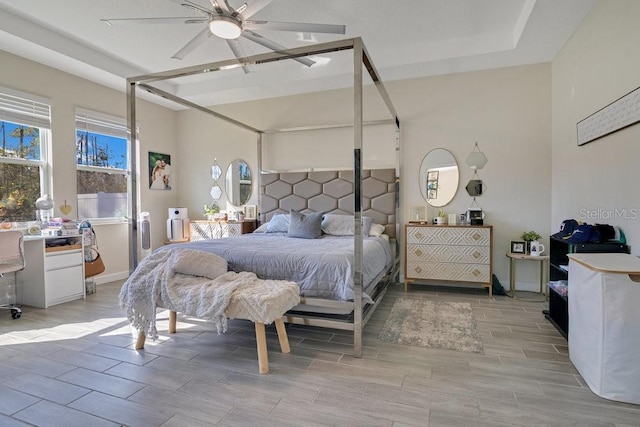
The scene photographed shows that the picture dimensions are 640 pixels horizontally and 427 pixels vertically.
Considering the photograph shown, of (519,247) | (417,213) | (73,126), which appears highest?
(73,126)

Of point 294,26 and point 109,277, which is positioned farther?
point 109,277

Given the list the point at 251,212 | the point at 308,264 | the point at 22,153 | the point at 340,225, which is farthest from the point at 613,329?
the point at 22,153

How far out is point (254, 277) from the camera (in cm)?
273

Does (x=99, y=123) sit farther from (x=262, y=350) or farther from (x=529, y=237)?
(x=529, y=237)

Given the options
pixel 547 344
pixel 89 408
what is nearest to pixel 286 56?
pixel 89 408

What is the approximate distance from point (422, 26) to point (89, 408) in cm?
437

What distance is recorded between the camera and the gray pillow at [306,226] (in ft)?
13.6

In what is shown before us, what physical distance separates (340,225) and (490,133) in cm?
233

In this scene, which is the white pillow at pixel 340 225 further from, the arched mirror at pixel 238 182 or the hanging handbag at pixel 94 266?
the hanging handbag at pixel 94 266

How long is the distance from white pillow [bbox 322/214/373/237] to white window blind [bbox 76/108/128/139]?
308 cm

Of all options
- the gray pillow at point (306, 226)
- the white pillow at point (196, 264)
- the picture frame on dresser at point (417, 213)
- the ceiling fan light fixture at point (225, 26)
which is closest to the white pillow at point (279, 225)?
the gray pillow at point (306, 226)

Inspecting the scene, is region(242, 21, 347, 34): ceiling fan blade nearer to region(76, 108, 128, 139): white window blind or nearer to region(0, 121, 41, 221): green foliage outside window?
region(76, 108, 128, 139): white window blind

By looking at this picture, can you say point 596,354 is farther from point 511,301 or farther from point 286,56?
point 286,56

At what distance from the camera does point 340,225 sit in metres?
4.46
